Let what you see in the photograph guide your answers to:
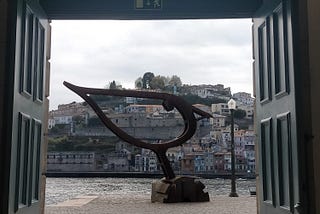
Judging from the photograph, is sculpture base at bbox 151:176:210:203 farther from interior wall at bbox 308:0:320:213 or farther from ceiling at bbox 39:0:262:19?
interior wall at bbox 308:0:320:213

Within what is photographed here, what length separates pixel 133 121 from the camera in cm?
4328

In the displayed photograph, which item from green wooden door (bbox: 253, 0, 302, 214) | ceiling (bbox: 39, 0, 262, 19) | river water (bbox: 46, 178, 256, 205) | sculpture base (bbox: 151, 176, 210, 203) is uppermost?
ceiling (bbox: 39, 0, 262, 19)

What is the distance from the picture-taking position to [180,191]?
456 inches

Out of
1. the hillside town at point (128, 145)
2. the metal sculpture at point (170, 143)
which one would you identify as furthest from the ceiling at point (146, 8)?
the hillside town at point (128, 145)

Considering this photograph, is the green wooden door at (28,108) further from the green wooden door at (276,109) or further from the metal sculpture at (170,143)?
the metal sculpture at (170,143)

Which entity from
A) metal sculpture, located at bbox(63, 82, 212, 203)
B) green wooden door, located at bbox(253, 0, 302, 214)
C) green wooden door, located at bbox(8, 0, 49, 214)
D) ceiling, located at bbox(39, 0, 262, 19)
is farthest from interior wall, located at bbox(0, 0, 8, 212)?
metal sculpture, located at bbox(63, 82, 212, 203)

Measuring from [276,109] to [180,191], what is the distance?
8402 mm

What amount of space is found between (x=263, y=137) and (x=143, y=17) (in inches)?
59.2

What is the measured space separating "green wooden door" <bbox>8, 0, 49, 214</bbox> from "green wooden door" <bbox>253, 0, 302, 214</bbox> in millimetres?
1749

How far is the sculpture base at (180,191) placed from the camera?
11453mm

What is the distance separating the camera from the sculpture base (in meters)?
11.5

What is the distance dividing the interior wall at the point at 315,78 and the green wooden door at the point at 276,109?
111 mm

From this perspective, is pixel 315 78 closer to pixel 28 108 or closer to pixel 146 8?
pixel 146 8

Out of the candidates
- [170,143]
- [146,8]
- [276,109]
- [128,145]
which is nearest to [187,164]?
[128,145]
